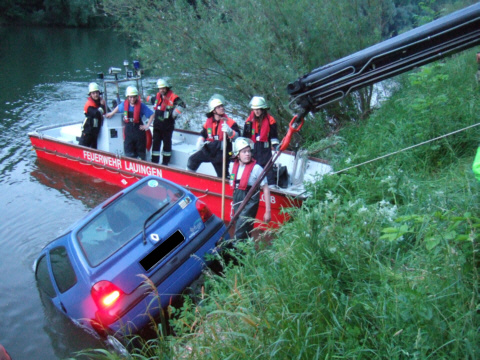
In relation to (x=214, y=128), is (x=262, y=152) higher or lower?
lower

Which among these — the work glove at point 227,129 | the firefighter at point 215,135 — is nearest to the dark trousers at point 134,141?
the firefighter at point 215,135

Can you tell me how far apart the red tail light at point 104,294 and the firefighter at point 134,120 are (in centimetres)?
500

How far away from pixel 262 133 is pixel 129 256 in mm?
3667

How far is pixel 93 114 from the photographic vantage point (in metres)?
9.56

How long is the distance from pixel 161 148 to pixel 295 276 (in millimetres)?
6857

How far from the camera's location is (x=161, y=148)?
1017 centimetres

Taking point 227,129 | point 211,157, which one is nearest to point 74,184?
point 211,157

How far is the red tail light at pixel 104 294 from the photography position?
184 inches

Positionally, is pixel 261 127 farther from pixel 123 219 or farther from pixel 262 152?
pixel 123 219

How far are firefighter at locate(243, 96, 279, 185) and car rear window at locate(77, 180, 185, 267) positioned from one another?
2.57m

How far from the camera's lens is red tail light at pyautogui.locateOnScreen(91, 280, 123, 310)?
184 inches

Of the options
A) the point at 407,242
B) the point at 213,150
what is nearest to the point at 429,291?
the point at 407,242

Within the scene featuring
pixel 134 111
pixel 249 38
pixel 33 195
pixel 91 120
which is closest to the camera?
pixel 134 111

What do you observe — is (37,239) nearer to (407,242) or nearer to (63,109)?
(407,242)
